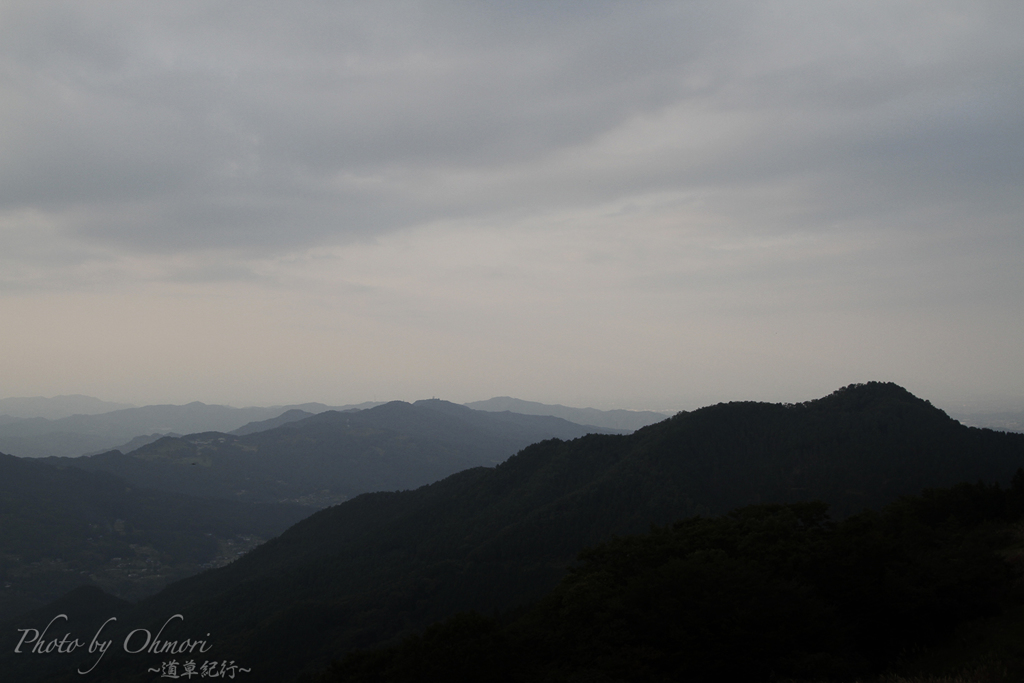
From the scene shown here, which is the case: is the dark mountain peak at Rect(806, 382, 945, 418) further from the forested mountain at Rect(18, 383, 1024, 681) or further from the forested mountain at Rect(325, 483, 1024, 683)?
the forested mountain at Rect(325, 483, 1024, 683)

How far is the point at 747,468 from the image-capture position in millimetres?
181250

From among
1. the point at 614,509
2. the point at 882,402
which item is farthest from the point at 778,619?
the point at 882,402

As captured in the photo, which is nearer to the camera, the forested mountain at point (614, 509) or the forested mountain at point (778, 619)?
the forested mountain at point (778, 619)

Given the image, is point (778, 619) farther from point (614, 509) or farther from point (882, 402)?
point (882, 402)

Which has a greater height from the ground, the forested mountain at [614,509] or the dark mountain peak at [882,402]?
the dark mountain peak at [882,402]

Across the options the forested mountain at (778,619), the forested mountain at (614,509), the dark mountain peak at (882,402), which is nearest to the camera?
the forested mountain at (778,619)

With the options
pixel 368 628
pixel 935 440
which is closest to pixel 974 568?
pixel 368 628

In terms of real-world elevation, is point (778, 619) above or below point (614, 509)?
above

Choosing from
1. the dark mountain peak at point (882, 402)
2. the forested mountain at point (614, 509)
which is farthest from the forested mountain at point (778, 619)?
the dark mountain peak at point (882, 402)

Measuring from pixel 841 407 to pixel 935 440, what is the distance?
35507mm

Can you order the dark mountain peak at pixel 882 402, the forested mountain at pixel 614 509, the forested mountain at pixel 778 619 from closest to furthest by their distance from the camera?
the forested mountain at pixel 778 619
the forested mountain at pixel 614 509
the dark mountain peak at pixel 882 402

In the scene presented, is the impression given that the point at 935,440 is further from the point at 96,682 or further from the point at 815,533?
the point at 96,682

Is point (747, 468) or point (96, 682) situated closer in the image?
point (96, 682)

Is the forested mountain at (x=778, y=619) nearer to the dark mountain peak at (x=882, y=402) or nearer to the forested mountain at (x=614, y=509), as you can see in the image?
the forested mountain at (x=614, y=509)
